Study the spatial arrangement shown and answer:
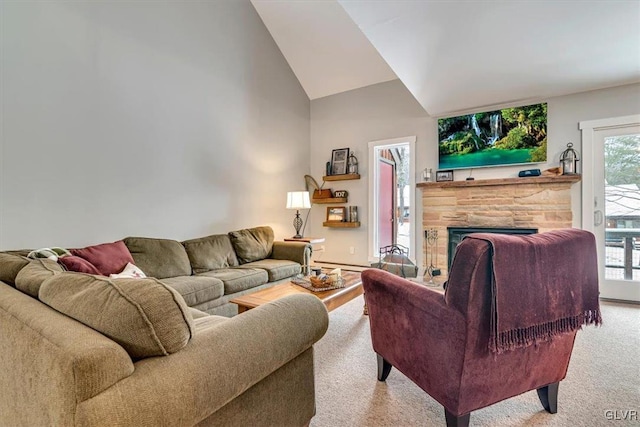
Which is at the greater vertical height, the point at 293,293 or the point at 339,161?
the point at 339,161

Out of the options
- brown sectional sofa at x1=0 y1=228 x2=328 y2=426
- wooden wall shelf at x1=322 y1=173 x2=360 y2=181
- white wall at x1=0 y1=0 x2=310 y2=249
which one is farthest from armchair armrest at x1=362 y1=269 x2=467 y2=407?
wooden wall shelf at x1=322 y1=173 x2=360 y2=181

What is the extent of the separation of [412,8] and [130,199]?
3.28 m

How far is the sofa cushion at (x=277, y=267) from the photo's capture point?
3.46 meters

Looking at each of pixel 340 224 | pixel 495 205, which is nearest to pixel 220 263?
pixel 340 224

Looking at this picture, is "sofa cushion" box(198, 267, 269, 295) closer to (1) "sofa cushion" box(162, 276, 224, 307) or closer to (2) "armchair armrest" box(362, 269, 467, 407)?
(1) "sofa cushion" box(162, 276, 224, 307)

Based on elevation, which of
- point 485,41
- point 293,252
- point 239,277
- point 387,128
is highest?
point 485,41

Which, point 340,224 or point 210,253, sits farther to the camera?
point 340,224

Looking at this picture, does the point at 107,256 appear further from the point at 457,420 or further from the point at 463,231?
the point at 463,231

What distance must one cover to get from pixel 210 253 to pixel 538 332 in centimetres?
305

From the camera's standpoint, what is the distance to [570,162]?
12.0ft

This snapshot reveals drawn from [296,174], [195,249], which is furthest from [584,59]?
[195,249]

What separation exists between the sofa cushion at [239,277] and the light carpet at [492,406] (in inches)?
41.5

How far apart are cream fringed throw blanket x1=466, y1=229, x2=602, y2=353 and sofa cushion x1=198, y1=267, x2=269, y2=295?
233 centimetres
